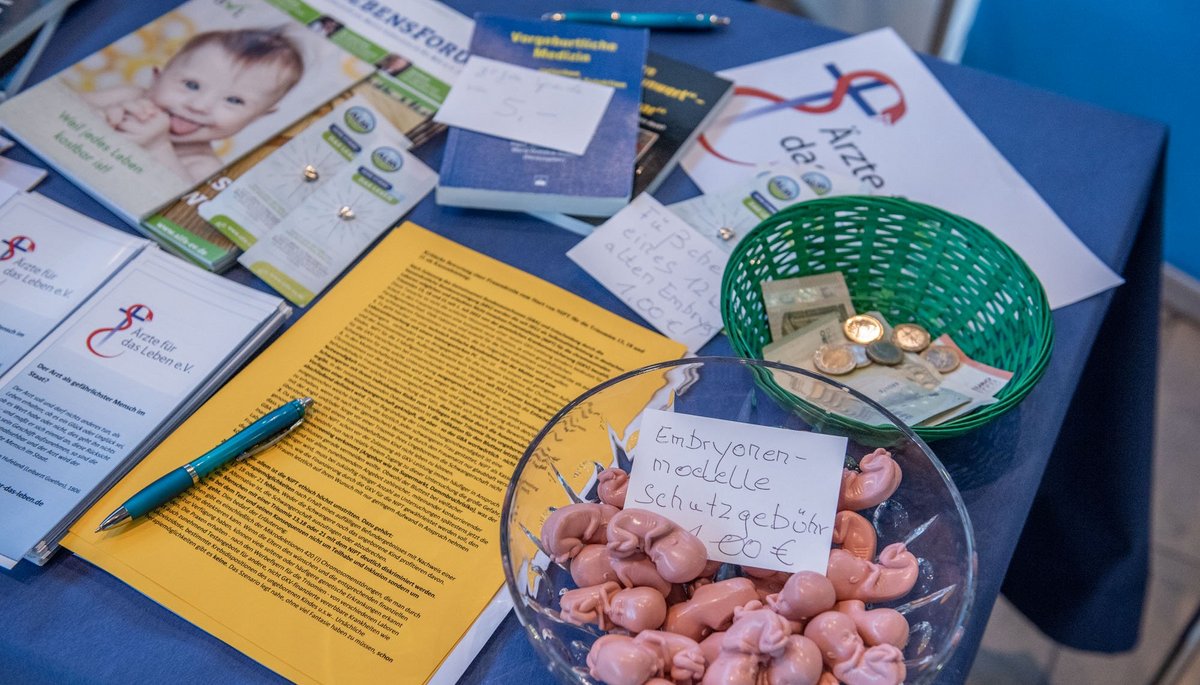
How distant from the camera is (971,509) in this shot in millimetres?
693

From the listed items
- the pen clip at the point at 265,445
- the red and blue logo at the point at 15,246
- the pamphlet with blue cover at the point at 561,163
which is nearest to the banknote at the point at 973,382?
the pamphlet with blue cover at the point at 561,163

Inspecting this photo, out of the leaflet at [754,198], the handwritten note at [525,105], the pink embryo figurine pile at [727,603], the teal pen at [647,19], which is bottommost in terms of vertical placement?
the pink embryo figurine pile at [727,603]

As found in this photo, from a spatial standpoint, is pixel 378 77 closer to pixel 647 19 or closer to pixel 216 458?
pixel 647 19

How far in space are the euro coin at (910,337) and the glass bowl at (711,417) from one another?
0.55 ft

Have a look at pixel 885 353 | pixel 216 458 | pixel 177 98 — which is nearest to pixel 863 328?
pixel 885 353

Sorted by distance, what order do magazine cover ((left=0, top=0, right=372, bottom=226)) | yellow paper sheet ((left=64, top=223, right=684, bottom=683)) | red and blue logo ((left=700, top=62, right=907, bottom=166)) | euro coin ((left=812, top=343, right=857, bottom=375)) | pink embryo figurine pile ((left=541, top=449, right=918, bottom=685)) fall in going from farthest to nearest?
red and blue logo ((left=700, top=62, right=907, bottom=166)) < magazine cover ((left=0, top=0, right=372, bottom=226)) < euro coin ((left=812, top=343, right=857, bottom=375)) < yellow paper sheet ((left=64, top=223, right=684, bottom=683)) < pink embryo figurine pile ((left=541, top=449, right=918, bottom=685))

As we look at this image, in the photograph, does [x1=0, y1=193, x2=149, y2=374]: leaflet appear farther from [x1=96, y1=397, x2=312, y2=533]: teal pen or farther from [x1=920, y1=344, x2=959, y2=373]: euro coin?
[x1=920, y1=344, x2=959, y2=373]: euro coin

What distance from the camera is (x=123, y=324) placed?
763 mm

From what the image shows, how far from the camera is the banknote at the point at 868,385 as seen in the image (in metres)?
0.63

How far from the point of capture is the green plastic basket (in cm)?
74

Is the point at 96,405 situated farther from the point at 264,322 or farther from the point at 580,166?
the point at 580,166

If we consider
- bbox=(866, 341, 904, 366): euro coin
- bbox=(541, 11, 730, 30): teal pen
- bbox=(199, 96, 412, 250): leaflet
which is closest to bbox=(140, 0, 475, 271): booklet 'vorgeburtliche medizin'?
bbox=(199, 96, 412, 250): leaflet

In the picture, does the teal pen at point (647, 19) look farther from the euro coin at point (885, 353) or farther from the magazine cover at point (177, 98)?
the euro coin at point (885, 353)

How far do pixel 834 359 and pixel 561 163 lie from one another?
1.07ft
